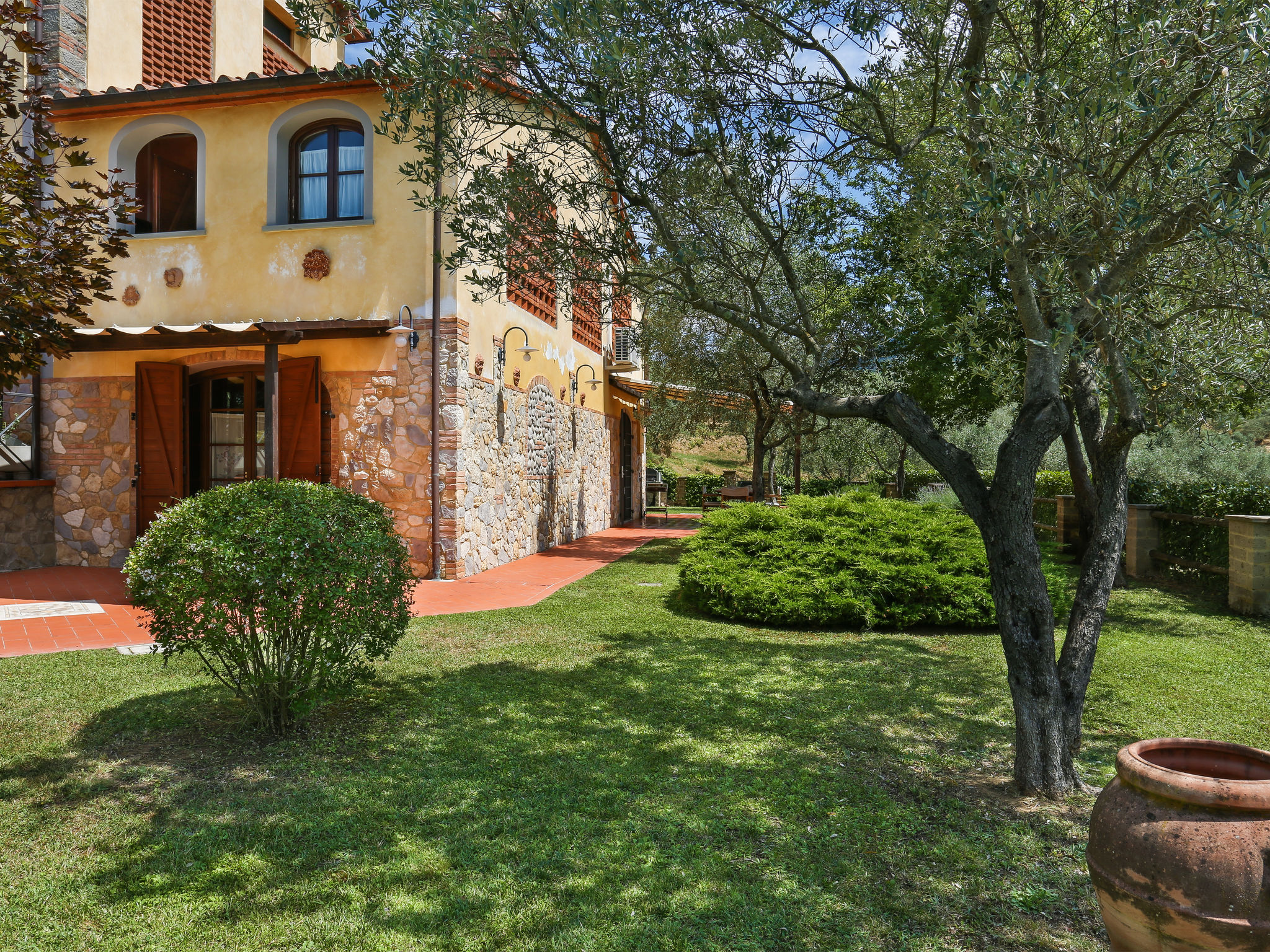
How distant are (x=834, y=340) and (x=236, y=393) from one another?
9.77 m

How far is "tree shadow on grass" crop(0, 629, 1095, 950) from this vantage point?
2625mm

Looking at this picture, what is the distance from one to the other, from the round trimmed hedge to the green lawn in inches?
47.7

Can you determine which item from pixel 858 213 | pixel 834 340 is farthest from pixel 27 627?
pixel 834 340

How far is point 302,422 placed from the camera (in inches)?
369

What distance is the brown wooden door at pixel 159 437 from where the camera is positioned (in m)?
9.76

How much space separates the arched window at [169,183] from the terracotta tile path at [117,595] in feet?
15.3

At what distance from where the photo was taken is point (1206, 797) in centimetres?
210

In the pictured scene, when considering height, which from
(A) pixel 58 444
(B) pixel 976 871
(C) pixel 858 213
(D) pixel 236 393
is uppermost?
(C) pixel 858 213

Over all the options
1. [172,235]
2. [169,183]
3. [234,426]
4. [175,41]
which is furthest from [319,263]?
[175,41]

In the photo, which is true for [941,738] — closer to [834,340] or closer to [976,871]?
[976,871]

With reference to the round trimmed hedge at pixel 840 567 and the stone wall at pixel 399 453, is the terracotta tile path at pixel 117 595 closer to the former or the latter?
the stone wall at pixel 399 453

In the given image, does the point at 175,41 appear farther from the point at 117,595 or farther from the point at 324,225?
the point at 117,595

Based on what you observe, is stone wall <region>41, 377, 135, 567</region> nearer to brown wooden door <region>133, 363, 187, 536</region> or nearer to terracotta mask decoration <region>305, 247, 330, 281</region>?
brown wooden door <region>133, 363, 187, 536</region>

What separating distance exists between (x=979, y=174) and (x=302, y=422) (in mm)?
8147
